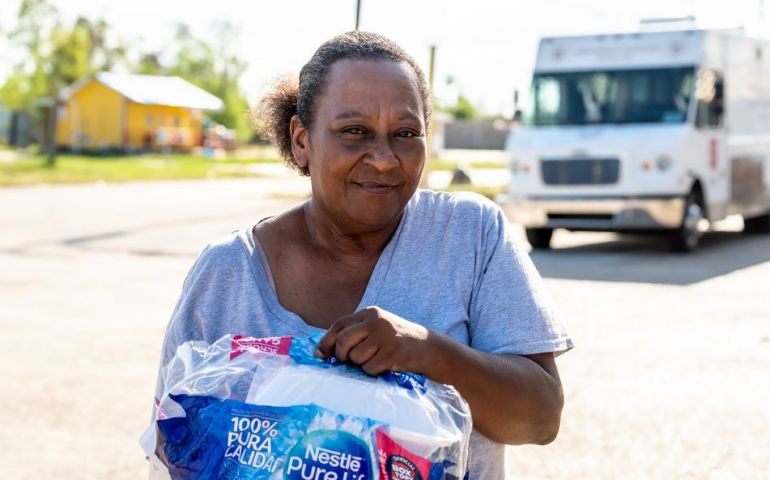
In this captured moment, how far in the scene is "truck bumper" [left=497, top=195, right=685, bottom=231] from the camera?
13.0 metres

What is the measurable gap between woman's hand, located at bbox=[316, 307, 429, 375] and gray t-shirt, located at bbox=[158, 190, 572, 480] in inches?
13.2

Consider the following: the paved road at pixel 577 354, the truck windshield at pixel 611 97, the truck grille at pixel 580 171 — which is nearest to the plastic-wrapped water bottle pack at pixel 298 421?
the paved road at pixel 577 354

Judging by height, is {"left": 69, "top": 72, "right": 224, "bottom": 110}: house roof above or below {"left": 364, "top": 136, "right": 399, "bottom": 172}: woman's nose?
below

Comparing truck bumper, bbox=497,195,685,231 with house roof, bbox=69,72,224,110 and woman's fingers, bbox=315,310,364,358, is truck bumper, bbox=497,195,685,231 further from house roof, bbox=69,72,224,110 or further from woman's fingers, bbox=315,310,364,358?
house roof, bbox=69,72,224,110

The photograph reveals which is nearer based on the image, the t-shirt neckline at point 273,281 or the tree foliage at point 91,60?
the t-shirt neckline at point 273,281

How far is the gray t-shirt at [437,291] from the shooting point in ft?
7.69

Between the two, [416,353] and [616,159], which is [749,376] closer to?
[416,353]

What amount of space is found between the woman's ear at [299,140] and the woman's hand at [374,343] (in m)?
0.66

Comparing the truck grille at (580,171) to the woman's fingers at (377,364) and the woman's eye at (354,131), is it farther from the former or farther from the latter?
the woman's fingers at (377,364)

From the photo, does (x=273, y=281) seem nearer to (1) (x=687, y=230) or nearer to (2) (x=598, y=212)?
(2) (x=598, y=212)

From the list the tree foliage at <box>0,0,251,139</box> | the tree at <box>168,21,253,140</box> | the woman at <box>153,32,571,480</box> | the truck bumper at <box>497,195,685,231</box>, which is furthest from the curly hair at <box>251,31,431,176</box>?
the tree at <box>168,21,253,140</box>

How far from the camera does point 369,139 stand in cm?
238

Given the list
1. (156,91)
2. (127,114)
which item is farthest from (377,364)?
(156,91)

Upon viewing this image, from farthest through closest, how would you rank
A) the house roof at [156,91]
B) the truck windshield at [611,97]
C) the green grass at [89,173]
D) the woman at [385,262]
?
1. the house roof at [156,91]
2. the green grass at [89,173]
3. the truck windshield at [611,97]
4. the woman at [385,262]
